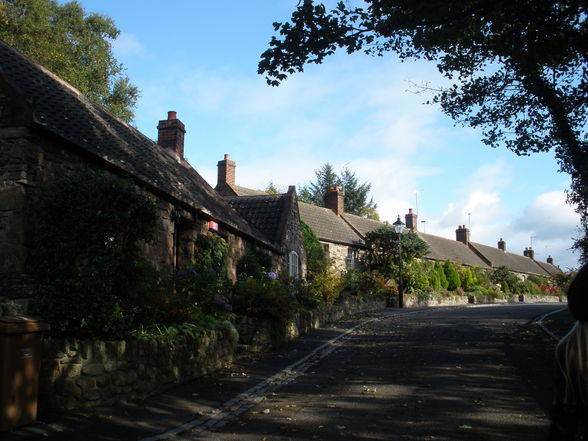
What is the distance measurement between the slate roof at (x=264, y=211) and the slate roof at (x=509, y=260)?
41.7 metres

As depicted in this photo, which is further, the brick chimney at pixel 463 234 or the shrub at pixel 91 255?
the brick chimney at pixel 463 234

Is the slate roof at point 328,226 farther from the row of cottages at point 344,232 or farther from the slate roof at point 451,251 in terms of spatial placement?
the slate roof at point 451,251

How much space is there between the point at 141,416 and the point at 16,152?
194 inches

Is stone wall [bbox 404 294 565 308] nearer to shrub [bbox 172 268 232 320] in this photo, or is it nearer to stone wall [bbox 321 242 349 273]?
stone wall [bbox 321 242 349 273]

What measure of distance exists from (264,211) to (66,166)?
12.9 m

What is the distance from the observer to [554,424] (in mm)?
3123

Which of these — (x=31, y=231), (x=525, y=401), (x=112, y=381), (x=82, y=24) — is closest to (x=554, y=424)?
(x=525, y=401)

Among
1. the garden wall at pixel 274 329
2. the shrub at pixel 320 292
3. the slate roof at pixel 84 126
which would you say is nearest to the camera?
the slate roof at pixel 84 126

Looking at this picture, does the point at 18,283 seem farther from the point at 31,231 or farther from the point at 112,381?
the point at 112,381

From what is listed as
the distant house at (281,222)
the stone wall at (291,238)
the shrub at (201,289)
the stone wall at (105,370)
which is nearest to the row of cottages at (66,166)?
the stone wall at (291,238)

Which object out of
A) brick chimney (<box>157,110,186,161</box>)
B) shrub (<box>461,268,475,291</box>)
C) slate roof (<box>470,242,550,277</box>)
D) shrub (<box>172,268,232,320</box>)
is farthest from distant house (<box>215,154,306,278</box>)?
slate roof (<box>470,242,550,277</box>)

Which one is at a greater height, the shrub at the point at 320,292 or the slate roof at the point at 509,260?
the slate roof at the point at 509,260

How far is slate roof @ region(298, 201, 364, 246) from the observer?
34062 millimetres

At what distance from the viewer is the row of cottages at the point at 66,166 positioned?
8555 millimetres
